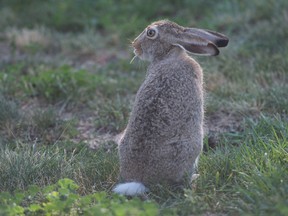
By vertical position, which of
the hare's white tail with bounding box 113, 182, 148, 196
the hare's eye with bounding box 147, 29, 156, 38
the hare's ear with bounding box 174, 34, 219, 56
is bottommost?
the hare's white tail with bounding box 113, 182, 148, 196

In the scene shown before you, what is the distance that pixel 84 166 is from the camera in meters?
5.59

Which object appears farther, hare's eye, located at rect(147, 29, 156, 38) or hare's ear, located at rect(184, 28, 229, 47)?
hare's eye, located at rect(147, 29, 156, 38)

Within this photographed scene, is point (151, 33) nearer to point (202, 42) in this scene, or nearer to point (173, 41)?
point (173, 41)

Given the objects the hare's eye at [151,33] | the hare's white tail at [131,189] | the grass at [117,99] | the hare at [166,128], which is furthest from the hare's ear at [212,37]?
the hare's white tail at [131,189]

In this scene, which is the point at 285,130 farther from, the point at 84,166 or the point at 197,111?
the point at 84,166

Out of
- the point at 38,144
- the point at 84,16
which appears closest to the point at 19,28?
the point at 84,16

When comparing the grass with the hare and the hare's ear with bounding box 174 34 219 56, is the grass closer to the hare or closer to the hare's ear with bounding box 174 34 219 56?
the hare

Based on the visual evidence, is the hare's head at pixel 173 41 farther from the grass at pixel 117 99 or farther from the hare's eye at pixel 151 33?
the grass at pixel 117 99

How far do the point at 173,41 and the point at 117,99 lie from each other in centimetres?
199

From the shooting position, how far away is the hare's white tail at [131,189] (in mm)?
5035

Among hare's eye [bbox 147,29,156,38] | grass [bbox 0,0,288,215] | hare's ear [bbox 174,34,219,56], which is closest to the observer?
grass [bbox 0,0,288,215]

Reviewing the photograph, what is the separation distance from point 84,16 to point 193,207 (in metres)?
6.78

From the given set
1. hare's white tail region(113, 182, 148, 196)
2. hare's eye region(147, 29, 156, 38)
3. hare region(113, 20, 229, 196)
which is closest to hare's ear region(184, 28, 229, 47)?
hare region(113, 20, 229, 196)

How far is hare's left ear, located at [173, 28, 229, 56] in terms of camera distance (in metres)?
5.30
